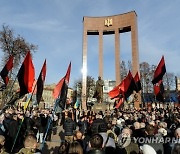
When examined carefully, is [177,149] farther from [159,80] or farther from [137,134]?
[159,80]

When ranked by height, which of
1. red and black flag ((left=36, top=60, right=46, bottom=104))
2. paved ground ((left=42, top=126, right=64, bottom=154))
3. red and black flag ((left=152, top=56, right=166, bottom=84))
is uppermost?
red and black flag ((left=152, top=56, right=166, bottom=84))

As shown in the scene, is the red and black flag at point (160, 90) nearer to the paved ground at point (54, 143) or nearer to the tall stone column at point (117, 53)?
the paved ground at point (54, 143)

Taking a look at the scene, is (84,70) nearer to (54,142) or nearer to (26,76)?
(54,142)

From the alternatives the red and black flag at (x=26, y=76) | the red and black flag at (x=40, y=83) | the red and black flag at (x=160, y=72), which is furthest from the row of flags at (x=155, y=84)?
the red and black flag at (x=26, y=76)

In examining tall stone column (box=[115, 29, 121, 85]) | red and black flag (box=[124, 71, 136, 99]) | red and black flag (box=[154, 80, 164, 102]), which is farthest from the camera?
tall stone column (box=[115, 29, 121, 85])

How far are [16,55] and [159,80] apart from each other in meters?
21.4

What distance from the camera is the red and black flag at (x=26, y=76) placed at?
7738mm

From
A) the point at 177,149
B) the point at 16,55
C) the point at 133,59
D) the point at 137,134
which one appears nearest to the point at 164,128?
the point at 137,134

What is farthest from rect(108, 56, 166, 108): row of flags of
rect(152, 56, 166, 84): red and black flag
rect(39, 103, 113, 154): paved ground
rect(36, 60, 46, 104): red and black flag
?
rect(36, 60, 46, 104): red and black flag

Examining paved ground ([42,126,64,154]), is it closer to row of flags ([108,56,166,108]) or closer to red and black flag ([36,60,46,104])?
red and black flag ([36,60,46,104])

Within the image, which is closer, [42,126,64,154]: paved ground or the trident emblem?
[42,126,64,154]: paved ground

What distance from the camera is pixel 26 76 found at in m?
7.84

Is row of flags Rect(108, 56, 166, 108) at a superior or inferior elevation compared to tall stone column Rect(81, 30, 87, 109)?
inferior

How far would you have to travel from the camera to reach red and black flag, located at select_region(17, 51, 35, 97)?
25.4ft
